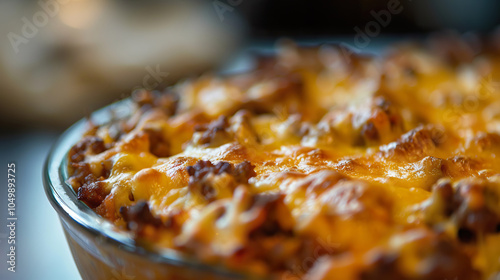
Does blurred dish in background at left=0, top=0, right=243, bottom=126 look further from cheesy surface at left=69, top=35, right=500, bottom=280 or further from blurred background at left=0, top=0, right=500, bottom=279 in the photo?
cheesy surface at left=69, top=35, right=500, bottom=280

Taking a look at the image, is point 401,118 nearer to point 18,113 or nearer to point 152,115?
point 152,115

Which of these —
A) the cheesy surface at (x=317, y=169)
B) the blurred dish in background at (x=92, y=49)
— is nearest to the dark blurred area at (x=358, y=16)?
the blurred dish in background at (x=92, y=49)

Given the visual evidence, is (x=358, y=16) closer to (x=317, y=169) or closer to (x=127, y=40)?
(x=127, y=40)

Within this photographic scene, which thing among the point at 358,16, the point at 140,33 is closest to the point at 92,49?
the point at 140,33

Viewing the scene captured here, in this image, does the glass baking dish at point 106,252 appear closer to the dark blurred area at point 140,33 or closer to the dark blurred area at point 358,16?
the dark blurred area at point 140,33

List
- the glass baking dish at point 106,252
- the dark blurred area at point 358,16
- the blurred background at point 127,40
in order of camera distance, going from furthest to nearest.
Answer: the dark blurred area at point 358,16 < the blurred background at point 127,40 < the glass baking dish at point 106,252

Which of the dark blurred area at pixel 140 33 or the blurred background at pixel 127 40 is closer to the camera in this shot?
the blurred background at pixel 127 40

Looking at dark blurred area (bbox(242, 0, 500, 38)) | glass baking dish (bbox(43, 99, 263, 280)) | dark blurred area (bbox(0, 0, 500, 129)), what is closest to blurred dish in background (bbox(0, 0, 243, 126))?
dark blurred area (bbox(0, 0, 500, 129))
